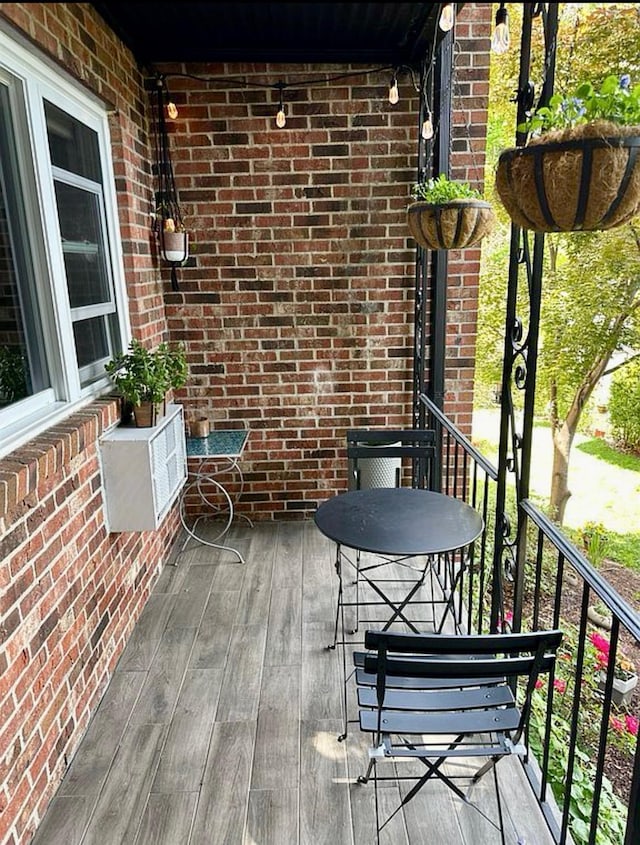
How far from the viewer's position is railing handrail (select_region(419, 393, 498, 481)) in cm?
227

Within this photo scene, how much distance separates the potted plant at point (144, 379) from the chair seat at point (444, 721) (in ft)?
5.22

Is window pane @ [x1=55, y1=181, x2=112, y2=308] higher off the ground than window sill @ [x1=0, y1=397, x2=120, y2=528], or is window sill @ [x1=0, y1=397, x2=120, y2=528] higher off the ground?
window pane @ [x1=55, y1=181, x2=112, y2=308]

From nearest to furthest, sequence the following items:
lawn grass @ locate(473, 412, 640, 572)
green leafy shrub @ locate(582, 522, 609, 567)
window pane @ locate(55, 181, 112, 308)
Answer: window pane @ locate(55, 181, 112, 308), green leafy shrub @ locate(582, 522, 609, 567), lawn grass @ locate(473, 412, 640, 572)

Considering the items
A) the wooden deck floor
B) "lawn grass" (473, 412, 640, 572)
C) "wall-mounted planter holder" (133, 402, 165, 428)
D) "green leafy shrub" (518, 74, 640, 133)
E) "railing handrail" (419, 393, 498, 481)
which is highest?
"green leafy shrub" (518, 74, 640, 133)

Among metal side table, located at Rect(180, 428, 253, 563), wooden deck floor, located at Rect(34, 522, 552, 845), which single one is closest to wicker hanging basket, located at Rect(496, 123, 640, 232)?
wooden deck floor, located at Rect(34, 522, 552, 845)

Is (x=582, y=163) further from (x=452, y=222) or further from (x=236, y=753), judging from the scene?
(x=236, y=753)

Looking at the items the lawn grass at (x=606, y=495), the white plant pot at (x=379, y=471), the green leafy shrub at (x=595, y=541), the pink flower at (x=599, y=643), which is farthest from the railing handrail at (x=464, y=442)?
the lawn grass at (x=606, y=495)

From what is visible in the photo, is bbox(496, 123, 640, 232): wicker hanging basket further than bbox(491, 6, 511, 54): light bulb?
No

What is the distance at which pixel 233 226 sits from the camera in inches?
137

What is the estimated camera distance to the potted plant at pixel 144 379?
104 inches

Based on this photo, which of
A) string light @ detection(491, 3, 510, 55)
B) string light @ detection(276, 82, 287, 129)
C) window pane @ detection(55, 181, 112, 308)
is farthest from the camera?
string light @ detection(276, 82, 287, 129)

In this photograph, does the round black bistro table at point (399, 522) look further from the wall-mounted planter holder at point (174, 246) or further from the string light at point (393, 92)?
the string light at point (393, 92)

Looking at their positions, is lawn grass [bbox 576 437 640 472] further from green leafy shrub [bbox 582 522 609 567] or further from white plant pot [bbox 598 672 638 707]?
white plant pot [bbox 598 672 638 707]

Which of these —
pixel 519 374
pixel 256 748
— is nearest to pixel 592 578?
pixel 519 374
